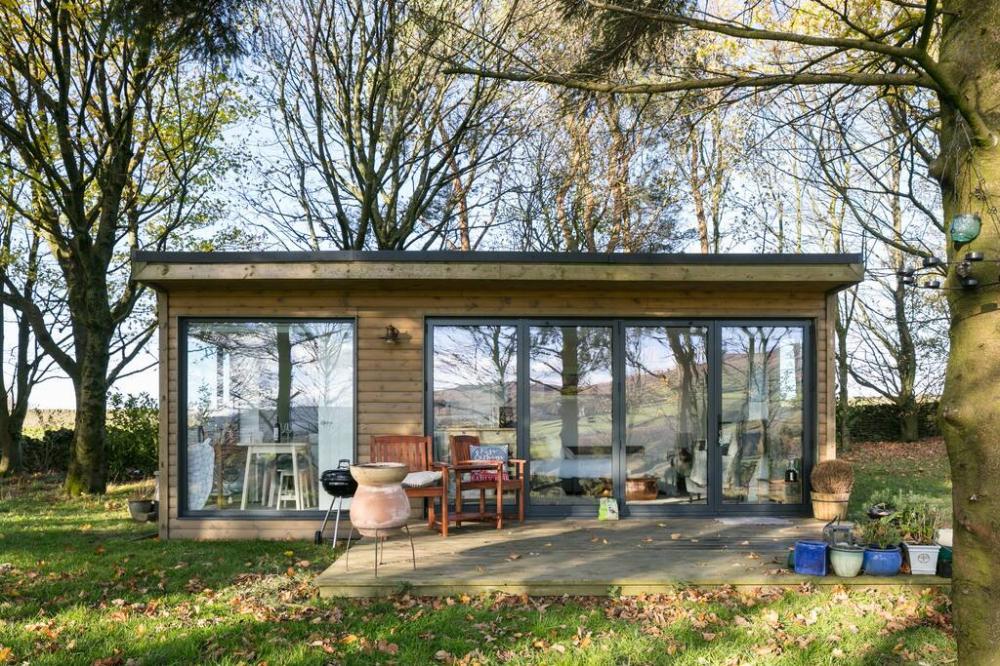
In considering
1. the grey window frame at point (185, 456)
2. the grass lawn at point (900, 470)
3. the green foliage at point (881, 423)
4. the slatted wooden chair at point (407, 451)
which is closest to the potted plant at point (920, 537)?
the grass lawn at point (900, 470)

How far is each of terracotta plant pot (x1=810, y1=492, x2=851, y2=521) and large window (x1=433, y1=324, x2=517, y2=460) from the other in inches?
109

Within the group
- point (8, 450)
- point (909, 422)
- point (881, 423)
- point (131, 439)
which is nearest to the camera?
point (131, 439)

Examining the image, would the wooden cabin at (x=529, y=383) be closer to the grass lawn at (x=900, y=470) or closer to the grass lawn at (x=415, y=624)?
the grass lawn at (x=900, y=470)

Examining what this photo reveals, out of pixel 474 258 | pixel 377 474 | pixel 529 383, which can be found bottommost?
pixel 377 474

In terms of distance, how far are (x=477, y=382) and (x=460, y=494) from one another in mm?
1031

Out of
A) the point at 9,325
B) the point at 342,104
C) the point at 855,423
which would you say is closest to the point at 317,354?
the point at 342,104

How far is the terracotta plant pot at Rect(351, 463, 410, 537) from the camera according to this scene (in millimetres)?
4879

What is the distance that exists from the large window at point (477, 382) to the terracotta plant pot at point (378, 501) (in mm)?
2149

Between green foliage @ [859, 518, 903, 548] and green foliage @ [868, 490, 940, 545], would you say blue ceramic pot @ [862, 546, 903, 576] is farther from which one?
green foliage @ [868, 490, 940, 545]

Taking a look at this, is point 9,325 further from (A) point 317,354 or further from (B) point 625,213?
(B) point 625,213

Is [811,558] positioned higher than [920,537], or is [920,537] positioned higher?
[920,537]

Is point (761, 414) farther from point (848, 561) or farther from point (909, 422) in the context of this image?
point (909, 422)

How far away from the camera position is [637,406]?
7.25m

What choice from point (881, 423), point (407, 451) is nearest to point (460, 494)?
point (407, 451)
